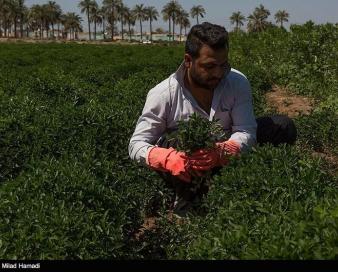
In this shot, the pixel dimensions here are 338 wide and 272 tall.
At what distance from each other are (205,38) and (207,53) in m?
0.11

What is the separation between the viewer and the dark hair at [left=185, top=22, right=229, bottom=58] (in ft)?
12.8

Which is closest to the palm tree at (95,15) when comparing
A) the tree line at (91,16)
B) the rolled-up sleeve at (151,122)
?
the tree line at (91,16)

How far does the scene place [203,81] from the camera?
406cm

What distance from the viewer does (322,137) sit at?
703cm

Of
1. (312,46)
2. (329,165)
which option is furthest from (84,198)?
(312,46)

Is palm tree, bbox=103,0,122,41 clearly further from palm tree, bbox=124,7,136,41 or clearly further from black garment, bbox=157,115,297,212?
black garment, bbox=157,115,297,212

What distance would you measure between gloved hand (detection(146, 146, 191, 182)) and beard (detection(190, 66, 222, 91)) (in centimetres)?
53

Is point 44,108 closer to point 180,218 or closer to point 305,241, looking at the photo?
point 180,218

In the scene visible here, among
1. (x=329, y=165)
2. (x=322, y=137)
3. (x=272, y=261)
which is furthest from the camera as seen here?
(x=322, y=137)

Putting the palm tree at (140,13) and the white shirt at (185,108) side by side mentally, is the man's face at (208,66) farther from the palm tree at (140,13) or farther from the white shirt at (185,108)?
the palm tree at (140,13)

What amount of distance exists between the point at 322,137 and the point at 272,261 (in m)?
4.90

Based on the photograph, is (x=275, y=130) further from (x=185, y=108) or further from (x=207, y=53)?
(x=207, y=53)

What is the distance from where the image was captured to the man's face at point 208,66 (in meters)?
3.92

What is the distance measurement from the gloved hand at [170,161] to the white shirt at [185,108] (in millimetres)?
154
